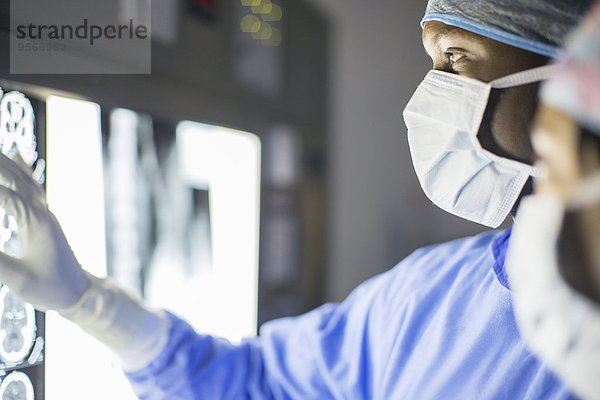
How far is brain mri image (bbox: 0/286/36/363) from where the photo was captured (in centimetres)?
78

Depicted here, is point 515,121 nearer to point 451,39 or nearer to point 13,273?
point 451,39

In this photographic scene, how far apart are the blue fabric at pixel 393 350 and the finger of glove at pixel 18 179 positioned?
36 cm

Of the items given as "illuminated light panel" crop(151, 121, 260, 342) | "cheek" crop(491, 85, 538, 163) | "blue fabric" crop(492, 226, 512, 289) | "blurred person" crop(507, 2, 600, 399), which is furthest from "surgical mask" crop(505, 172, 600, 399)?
"illuminated light panel" crop(151, 121, 260, 342)

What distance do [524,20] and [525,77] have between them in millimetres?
80

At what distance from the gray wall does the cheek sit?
2005mm

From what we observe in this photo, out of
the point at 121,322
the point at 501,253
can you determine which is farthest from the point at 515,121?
the point at 121,322

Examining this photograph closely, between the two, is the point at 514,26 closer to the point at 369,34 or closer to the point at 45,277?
the point at 45,277

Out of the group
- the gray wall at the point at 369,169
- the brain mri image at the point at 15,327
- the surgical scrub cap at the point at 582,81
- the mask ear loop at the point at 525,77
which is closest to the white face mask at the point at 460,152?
the mask ear loop at the point at 525,77

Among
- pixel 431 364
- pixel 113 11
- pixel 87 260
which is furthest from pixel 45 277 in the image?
pixel 431 364

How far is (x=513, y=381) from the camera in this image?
2.64ft

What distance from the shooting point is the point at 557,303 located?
1.42ft

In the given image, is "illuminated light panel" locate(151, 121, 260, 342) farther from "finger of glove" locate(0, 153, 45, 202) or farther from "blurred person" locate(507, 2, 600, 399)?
"blurred person" locate(507, 2, 600, 399)

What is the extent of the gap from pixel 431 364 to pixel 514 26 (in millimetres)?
569

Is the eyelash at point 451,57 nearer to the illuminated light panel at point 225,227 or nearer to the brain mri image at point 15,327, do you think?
the illuminated light panel at point 225,227
